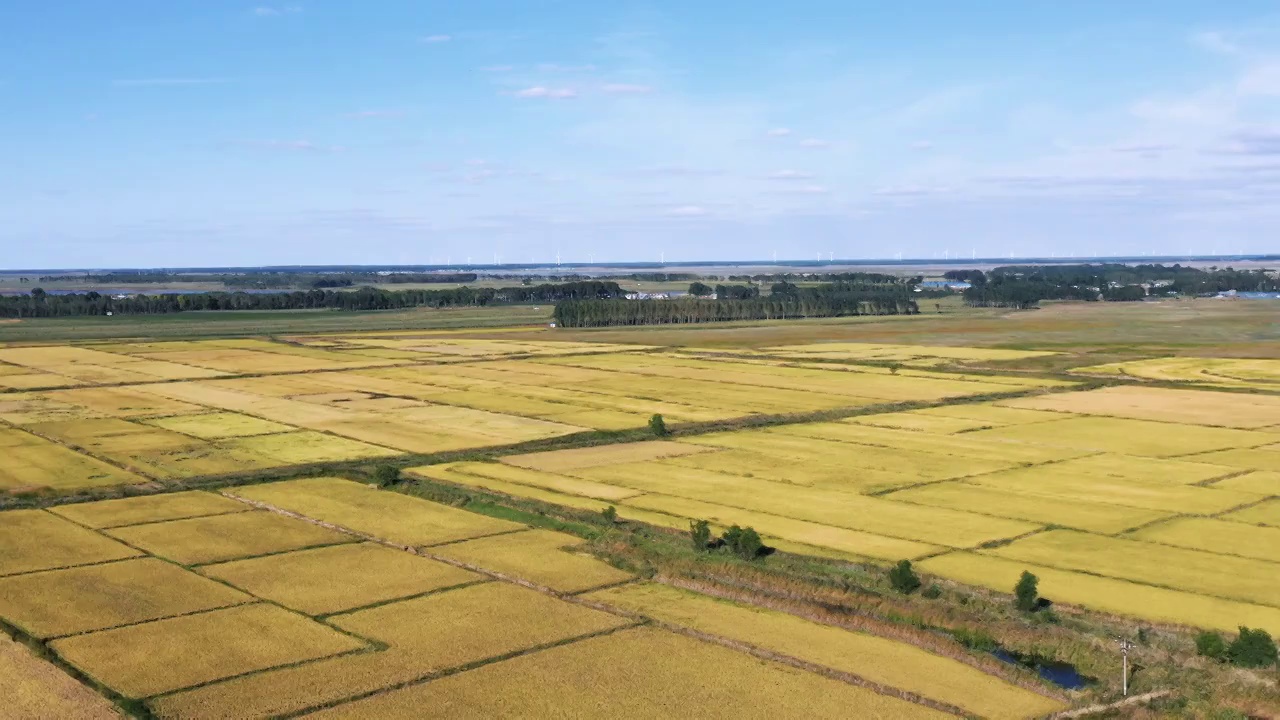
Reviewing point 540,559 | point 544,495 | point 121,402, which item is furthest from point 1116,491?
point 121,402

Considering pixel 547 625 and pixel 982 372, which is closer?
pixel 547 625

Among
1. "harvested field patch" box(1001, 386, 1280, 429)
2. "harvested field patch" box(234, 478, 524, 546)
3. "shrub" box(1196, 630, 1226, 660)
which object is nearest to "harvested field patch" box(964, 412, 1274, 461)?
"harvested field patch" box(1001, 386, 1280, 429)

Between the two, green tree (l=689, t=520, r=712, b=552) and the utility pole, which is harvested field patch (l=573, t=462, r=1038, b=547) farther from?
the utility pole

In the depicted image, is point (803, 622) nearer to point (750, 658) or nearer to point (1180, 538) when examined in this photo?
point (750, 658)

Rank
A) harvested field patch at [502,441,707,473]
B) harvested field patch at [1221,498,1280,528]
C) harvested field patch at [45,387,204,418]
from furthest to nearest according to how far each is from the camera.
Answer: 1. harvested field patch at [45,387,204,418]
2. harvested field patch at [502,441,707,473]
3. harvested field patch at [1221,498,1280,528]

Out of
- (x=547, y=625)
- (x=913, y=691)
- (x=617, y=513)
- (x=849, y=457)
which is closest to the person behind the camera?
(x=913, y=691)

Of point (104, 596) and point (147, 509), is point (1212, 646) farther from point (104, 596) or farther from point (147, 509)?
point (147, 509)

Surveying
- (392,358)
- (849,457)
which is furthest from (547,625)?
(392,358)
